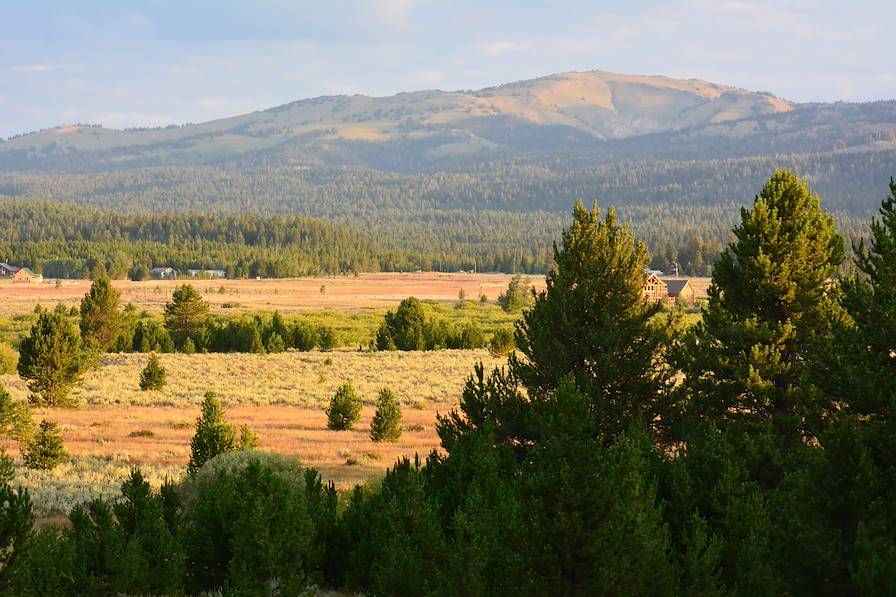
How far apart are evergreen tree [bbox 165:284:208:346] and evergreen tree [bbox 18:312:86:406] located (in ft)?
86.9

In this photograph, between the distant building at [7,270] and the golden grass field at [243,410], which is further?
the distant building at [7,270]

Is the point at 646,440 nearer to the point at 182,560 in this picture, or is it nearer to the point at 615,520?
the point at 615,520

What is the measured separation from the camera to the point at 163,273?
17175 centimetres

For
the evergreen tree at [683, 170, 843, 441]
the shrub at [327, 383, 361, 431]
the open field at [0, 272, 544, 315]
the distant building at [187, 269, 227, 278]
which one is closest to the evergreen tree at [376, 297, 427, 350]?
the shrub at [327, 383, 361, 431]

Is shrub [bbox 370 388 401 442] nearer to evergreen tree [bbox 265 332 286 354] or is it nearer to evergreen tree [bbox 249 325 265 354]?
evergreen tree [bbox 249 325 265 354]

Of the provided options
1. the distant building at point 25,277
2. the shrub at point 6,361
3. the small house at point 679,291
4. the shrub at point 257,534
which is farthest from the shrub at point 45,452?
the distant building at point 25,277

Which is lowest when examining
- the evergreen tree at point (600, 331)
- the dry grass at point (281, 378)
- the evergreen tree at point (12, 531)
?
the dry grass at point (281, 378)

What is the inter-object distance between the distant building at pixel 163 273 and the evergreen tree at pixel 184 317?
109640mm

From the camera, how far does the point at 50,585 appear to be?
12586mm

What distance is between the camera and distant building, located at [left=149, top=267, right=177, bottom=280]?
169m

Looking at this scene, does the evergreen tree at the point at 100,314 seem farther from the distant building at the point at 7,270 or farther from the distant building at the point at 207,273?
the distant building at the point at 7,270

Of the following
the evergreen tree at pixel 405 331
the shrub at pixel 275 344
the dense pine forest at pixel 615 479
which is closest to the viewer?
the dense pine forest at pixel 615 479

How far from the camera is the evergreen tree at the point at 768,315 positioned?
17922mm

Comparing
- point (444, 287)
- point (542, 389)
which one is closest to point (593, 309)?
point (542, 389)
